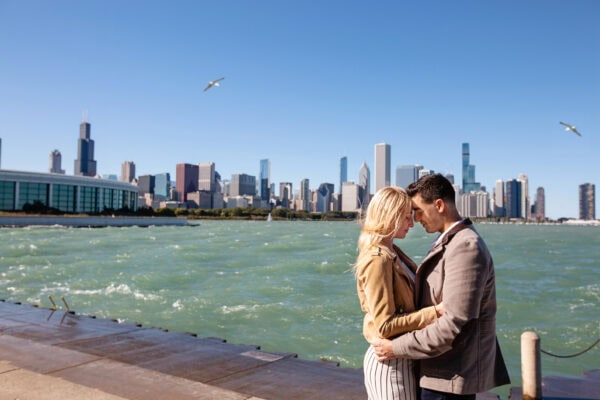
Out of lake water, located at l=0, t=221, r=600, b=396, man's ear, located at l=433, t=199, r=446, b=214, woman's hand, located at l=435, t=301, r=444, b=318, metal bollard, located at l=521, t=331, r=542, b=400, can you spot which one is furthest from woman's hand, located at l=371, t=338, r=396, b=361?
lake water, located at l=0, t=221, r=600, b=396

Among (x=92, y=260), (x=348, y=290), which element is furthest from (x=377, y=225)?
(x=92, y=260)

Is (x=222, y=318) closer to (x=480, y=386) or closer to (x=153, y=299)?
(x=153, y=299)

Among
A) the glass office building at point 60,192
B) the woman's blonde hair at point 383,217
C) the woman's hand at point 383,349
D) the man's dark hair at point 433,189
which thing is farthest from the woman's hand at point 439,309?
the glass office building at point 60,192

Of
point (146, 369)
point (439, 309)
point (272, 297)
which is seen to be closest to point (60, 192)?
point (272, 297)

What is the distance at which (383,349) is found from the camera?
2955 millimetres

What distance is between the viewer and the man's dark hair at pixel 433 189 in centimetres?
309

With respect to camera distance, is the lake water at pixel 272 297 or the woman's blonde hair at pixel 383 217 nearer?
the woman's blonde hair at pixel 383 217

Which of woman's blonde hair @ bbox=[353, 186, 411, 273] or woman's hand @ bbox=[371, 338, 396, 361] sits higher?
woman's blonde hair @ bbox=[353, 186, 411, 273]

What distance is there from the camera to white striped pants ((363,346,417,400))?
3.00 m

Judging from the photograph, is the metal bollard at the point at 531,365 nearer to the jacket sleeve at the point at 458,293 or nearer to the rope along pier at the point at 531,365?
the rope along pier at the point at 531,365

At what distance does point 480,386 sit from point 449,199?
1.12 m

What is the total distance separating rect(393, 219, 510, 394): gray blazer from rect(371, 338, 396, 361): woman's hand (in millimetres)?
48

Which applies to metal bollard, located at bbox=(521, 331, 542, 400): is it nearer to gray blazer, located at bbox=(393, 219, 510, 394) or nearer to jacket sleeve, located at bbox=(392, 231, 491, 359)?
gray blazer, located at bbox=(393, 219, 510, 394)

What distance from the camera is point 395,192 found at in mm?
3094
